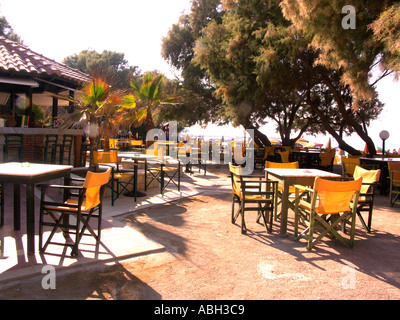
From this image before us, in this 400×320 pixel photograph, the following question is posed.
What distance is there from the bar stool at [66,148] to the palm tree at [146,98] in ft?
6.96

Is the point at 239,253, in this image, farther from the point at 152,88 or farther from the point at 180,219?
the point at 152,88

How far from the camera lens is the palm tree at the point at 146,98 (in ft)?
33.3

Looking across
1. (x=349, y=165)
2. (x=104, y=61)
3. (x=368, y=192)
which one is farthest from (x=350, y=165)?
(x=104, y=61)

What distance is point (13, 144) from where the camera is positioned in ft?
22.7

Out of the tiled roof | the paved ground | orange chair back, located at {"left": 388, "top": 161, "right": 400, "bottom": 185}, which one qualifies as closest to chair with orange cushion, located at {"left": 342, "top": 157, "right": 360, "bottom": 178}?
orange chair back, located at {"left": 388, "top": 161, "right": 400, "bottom": 185}

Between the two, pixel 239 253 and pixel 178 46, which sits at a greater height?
pixel 178 46

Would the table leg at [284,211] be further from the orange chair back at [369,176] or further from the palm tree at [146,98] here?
the palm tree at [146,98]

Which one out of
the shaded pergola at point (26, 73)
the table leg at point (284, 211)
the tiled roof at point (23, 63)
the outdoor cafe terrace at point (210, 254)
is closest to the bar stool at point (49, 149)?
the shaded pergola at point (26, 73)

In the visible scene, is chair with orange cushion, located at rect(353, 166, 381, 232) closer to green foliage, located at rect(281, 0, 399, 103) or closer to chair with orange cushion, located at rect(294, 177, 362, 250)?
chair with orange cushion, located at rect(294, 177, 362, 250)

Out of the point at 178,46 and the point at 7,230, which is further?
the point at 178,46
